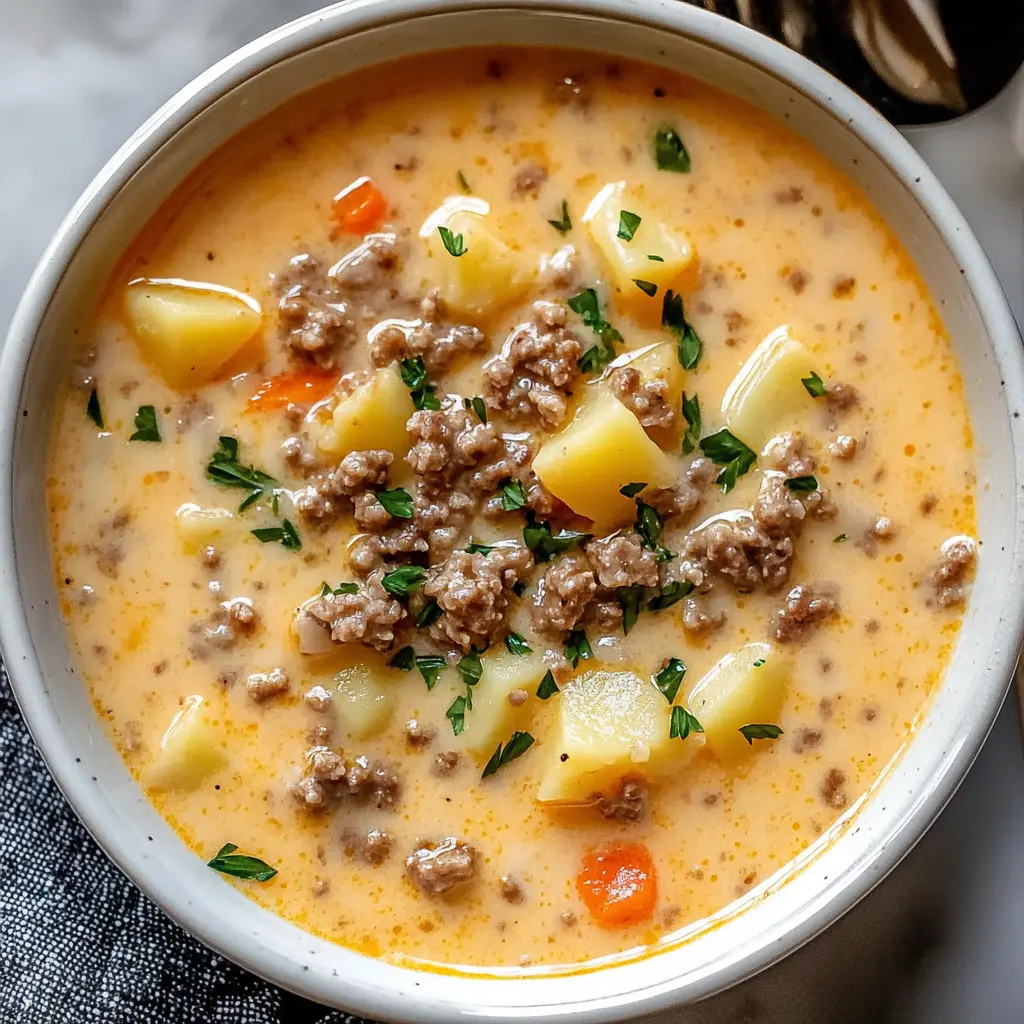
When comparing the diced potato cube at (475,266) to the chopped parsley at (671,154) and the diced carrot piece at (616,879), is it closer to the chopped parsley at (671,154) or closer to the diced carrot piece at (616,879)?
the chopped parsley at (671,154)

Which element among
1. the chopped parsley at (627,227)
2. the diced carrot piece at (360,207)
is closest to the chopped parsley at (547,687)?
the chopped parsley at (627,227)

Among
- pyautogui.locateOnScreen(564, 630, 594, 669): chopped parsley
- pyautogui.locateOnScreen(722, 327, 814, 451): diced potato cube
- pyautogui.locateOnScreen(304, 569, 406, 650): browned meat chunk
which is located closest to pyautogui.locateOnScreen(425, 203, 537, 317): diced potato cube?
pyautogui.locateOnScreen(722, 327, 814, 451): diced potato cube

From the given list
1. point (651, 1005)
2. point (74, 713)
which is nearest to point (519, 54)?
point (74, 713)

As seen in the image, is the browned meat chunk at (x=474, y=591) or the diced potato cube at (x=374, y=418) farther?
the diced potato cube at (x=374, y=418)

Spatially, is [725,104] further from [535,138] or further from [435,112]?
[435,112]

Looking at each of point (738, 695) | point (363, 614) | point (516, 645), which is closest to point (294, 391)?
point (363, 614)

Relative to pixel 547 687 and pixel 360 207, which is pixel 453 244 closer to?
pixel 360 207
